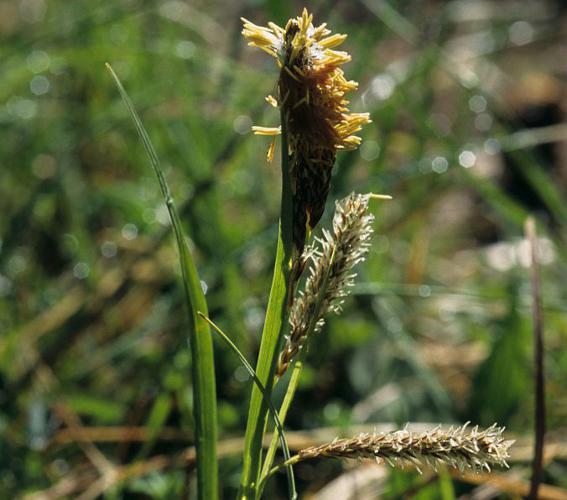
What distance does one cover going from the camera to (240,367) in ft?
5.69

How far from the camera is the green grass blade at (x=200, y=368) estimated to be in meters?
0.85

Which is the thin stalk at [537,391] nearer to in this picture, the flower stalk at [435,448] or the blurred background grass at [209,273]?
the blurred background grass at [209,273]

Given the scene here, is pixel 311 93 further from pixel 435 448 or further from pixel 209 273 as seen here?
pixel 209 273

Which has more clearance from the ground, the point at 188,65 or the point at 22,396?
the point at 188,65

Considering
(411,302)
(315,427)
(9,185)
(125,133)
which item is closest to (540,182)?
(411,302)

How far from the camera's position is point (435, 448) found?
73 centimetres

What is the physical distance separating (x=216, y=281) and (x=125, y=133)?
2.90 ft

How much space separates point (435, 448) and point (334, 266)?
0.17 m

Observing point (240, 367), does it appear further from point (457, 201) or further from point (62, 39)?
point (457, 201)

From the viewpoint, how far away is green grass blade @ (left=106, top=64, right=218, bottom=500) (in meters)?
0.85

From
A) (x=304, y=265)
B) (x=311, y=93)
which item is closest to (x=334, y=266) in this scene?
(x=304, y=265)

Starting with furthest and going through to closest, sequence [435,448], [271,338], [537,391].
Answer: [537,391]
[271,338]
[435,448]

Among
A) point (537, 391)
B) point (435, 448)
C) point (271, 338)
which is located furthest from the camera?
point (537, 391)

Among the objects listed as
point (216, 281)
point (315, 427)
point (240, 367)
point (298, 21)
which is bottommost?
point (315, 427)
